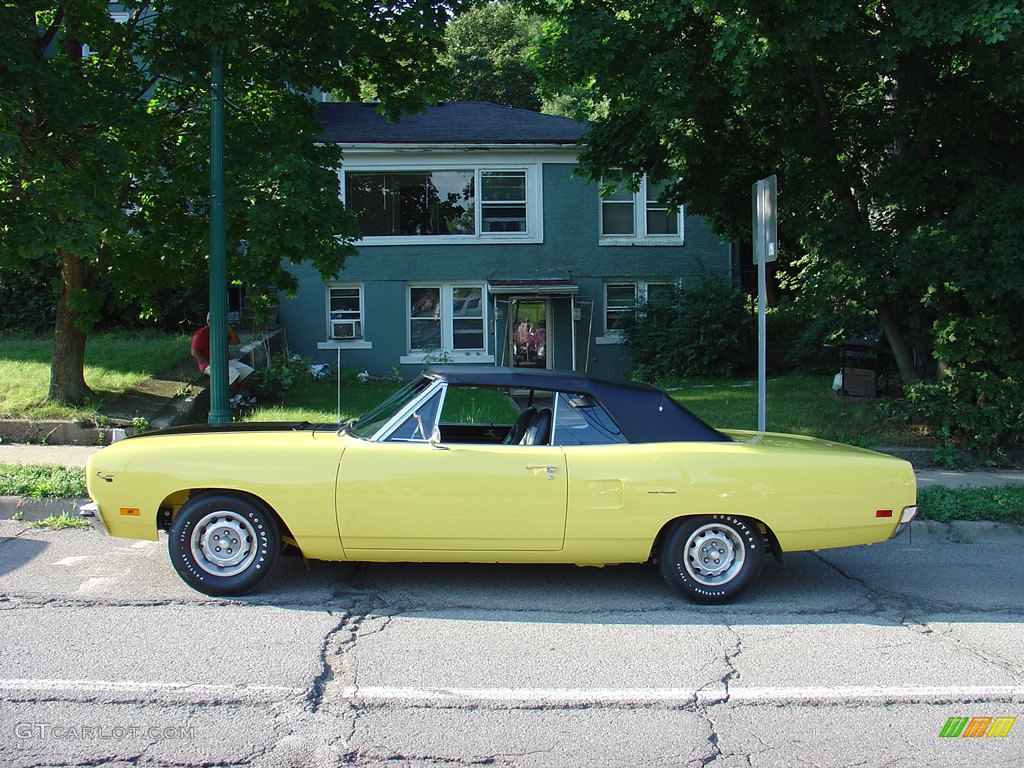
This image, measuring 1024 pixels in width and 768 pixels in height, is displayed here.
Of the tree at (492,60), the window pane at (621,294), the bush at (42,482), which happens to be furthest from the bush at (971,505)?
the tree at (492,60)

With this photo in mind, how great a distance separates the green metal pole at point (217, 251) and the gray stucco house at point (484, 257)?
11895mm

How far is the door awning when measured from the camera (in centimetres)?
1970

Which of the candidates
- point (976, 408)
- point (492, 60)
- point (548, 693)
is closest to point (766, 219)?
point (976, 408)

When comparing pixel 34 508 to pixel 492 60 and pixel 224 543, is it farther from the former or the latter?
pixel 492 60

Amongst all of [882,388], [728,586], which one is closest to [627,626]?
[728,586]

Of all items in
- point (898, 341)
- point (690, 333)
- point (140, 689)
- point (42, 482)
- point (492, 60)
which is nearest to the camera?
point (140, 689)

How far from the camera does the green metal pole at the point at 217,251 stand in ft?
26.9

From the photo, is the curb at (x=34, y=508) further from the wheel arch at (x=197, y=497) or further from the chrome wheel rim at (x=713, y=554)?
the chrome wheel rim at (x=713, y=554)


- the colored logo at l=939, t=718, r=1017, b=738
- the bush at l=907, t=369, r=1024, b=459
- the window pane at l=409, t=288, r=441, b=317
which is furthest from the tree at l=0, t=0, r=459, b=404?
the window pane at l=409, t=288, r=441, b=317

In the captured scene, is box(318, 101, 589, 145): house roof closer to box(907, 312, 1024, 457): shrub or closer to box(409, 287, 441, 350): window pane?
box(409, 287, 441, 350): window pane

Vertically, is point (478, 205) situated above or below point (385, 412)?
above

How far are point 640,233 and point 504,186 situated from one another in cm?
334

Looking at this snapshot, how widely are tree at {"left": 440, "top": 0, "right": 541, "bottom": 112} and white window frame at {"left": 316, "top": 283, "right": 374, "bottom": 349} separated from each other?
18.0m

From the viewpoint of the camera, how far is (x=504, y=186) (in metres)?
20.6
